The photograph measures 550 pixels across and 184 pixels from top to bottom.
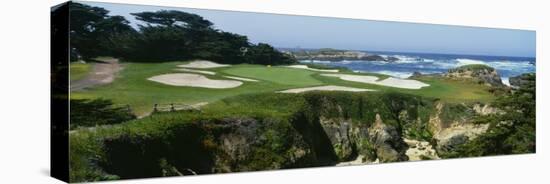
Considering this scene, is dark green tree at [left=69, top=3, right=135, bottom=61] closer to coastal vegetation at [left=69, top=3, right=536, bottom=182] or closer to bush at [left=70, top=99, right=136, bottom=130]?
coastal vegetation at [left=69, top=3, right=536, bottom=182]

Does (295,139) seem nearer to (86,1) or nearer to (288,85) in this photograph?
(288,85)

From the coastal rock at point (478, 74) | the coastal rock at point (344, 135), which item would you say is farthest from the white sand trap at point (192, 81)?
Answer: the coastal rock at point (478, 74)

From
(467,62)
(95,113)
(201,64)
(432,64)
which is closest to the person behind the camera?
(95,113)

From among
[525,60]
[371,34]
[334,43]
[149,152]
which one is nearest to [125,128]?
[149,152]

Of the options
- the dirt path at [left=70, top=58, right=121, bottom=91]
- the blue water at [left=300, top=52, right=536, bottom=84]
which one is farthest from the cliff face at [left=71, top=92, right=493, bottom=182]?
the dirt path at [left=70, top=58, right=121, bottom=91]

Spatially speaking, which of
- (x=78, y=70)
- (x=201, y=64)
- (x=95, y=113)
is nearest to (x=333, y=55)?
(x=201, y=64)

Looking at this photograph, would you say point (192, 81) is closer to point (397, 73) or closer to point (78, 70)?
point (78, 70)

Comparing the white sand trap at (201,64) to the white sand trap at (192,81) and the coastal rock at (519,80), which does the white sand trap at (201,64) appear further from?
the coastal rock at (519,80)
